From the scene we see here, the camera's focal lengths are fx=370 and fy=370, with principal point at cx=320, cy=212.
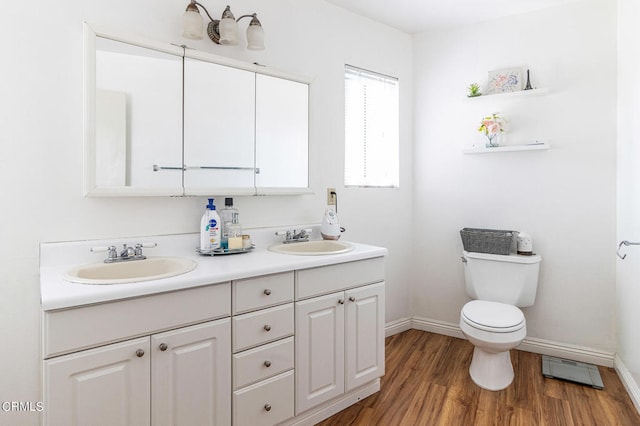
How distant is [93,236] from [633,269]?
2779 millimetres

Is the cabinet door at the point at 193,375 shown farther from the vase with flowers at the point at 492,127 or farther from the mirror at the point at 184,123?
the vase with flowers at the point at 492,127

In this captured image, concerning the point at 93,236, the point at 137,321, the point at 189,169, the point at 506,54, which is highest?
the point at 506,54

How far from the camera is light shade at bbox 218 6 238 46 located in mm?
1855

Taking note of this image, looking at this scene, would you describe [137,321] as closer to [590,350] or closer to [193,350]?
[193,350]

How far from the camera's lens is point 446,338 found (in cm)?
295

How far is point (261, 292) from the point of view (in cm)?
159

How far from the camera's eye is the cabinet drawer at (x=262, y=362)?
4.99 ft

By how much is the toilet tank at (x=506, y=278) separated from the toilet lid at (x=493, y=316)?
140 millimetres

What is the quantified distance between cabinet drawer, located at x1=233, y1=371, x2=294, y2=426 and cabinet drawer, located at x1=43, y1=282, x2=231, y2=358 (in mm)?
371

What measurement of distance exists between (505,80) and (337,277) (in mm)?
1959

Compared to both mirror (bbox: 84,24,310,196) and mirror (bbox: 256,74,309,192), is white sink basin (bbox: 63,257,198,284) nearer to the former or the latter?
mirror (bbox: 84,24,310,196)

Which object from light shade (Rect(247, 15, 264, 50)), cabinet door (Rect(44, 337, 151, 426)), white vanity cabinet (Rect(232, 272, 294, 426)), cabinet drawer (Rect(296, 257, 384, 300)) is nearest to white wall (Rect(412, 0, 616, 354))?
cabinet drawer (Rect(296, 257, 384, 300))

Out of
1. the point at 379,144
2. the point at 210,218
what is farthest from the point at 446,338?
the point at 210,218

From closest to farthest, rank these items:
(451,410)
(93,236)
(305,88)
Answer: (93,236), (451,410), (305,88)
